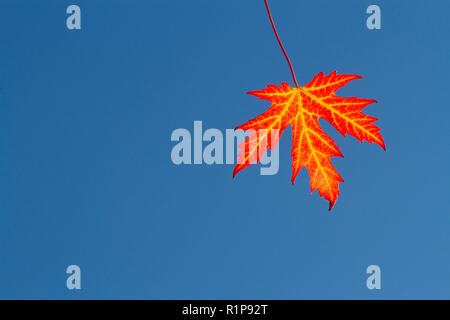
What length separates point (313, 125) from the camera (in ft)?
3.34

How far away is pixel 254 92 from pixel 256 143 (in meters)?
0.09

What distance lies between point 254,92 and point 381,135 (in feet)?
0.82

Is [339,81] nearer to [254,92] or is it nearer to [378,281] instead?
[254,92]

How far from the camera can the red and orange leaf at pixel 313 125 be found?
0.93 m

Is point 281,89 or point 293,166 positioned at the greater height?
point 281,89

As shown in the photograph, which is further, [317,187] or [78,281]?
[78,281]

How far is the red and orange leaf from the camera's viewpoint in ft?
3.05

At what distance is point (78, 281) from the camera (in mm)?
1719
